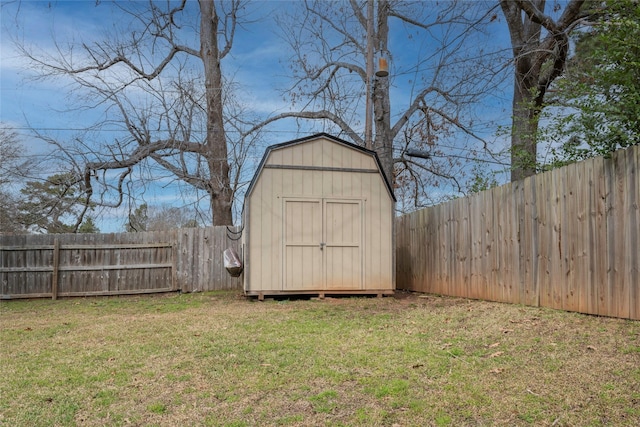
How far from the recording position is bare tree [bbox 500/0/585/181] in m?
7.65

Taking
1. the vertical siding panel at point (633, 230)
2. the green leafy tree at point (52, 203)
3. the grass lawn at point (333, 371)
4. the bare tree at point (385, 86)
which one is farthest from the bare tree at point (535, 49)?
the green leafy tree at point (52, 203)

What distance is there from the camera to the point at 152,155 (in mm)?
11328

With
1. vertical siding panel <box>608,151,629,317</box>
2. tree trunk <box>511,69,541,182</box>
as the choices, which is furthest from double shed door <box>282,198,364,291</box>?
vertical siding panel <box>608,151,629,317</box>

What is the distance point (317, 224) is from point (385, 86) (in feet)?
18.3

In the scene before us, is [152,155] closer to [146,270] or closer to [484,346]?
[146,270]

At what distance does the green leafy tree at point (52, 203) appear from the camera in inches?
437

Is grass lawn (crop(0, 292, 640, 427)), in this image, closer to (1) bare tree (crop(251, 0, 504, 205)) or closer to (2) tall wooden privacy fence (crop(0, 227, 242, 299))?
(2) tall wooden privacy fence (crop(0, 227, 242, 299))

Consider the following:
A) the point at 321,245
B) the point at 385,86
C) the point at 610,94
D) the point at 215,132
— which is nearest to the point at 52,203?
the point at 215,132

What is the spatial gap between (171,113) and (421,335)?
8.97 meters

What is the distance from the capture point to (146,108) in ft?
35.8

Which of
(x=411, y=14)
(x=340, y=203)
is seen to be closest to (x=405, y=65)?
(x=411, y=14)

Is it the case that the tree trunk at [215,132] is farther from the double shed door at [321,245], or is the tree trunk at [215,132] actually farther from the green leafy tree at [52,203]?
the double shed door at [321,245]

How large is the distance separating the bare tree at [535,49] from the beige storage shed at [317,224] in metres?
2.70

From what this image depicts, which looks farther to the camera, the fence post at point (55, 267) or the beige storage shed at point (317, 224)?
the fence post at point (55, 267)
